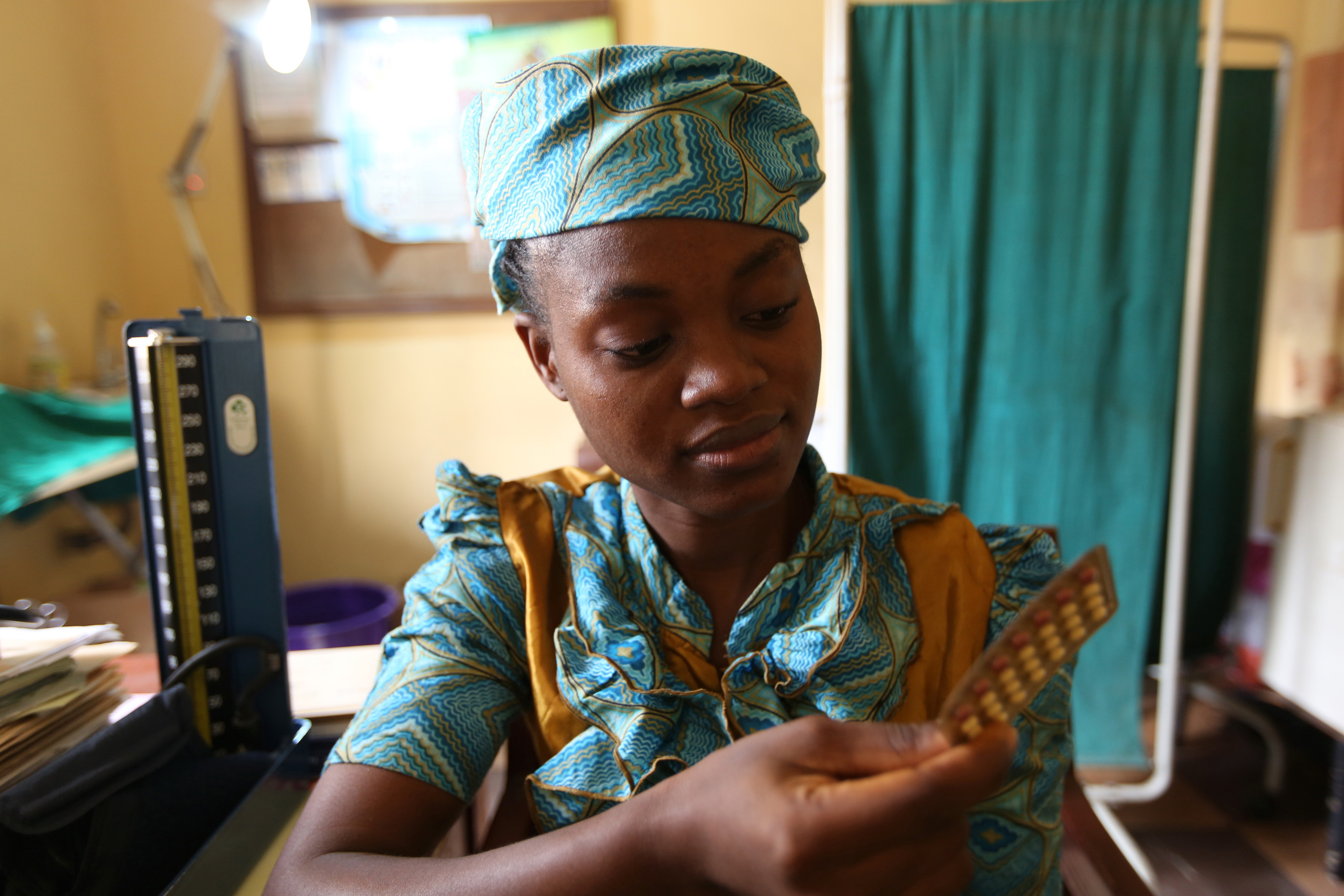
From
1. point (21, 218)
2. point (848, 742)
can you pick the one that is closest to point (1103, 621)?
point (848, 742)

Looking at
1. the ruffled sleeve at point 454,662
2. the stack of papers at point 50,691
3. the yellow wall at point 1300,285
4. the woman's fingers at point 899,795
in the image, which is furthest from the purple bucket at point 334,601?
the yellow wall at point 1300,285

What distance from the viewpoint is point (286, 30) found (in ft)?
5.54

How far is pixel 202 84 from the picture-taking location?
2496 mm

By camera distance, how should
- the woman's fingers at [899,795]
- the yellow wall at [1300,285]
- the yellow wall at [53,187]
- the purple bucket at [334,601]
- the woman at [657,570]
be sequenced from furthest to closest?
the purple bucket at [334,601], the yellow wall at [53,187], the yellow wall at [1300,285], the woman at [657,570], the woman's fingers at [899,795]

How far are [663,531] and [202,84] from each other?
8.26 feet

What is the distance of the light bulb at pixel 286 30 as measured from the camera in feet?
5.51

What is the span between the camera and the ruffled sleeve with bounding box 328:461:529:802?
635 mm

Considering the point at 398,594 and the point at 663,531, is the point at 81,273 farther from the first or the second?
the point at 663,531

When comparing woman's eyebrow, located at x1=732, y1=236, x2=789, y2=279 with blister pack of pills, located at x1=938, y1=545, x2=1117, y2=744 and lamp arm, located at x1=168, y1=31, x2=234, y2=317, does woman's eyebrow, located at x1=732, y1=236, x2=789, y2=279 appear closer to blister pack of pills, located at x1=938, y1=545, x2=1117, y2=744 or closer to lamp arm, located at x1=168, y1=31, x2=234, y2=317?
blister pack of pills, located at x1=938, y1=545, x2=1117, y2=744

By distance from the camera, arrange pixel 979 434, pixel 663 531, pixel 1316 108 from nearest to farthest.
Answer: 1. pixel 663 531
2. pixel 979 434
3. pixel 1316 108

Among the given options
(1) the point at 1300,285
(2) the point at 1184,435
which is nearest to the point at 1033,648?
(2) the point at 1184,435

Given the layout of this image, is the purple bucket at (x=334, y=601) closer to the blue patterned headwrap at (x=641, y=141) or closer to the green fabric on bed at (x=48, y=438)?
the green fabric on bed at (x=48, y=438)

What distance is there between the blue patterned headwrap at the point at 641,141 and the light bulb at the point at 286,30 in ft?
4.33

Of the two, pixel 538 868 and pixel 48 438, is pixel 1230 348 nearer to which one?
pixel 538 868
